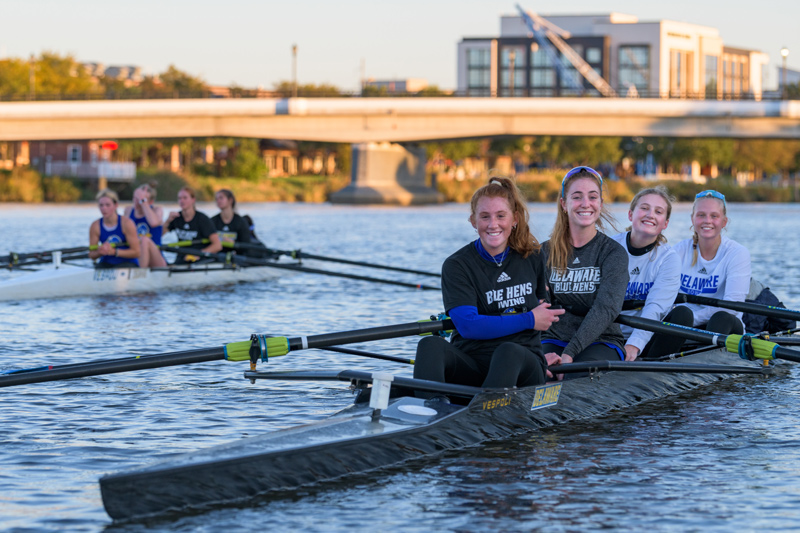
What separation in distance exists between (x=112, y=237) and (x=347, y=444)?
34.8ft

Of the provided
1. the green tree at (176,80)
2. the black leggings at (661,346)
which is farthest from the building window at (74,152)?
the black leggings at (661,346)

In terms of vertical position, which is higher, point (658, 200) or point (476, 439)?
point (658, 200)

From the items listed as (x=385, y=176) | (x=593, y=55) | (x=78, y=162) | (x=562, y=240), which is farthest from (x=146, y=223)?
(x=593, y=55)

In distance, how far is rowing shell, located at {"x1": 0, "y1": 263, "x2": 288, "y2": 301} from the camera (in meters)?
15.2

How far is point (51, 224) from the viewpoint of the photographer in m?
38.2

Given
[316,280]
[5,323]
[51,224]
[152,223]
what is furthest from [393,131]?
[5,323]

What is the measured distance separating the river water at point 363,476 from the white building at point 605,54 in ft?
400

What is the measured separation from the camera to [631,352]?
7.86 metres

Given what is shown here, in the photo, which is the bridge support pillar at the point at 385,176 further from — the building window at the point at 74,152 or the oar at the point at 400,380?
the oar at the point at 400,380

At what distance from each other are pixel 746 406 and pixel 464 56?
443ft

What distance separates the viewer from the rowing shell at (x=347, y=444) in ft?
17.4

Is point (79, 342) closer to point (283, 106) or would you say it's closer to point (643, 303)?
point (643, 303)

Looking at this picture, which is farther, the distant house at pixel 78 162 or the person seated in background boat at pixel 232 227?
the distant house at pixel 78 162

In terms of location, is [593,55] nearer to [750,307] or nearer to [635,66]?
[635,66]
